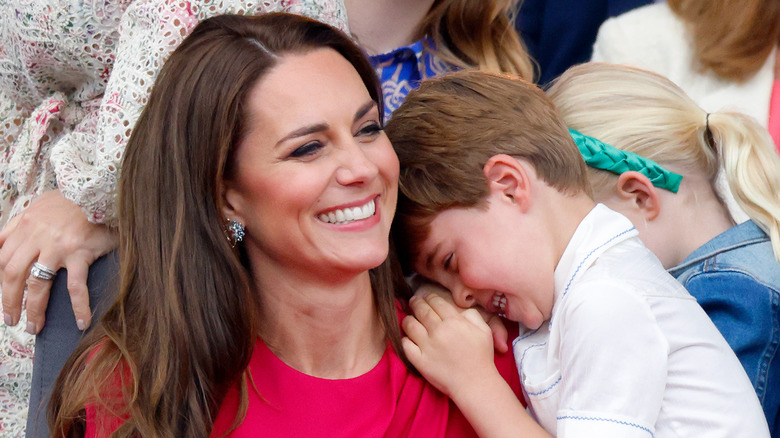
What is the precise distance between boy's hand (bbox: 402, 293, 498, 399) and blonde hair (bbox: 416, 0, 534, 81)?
896mm

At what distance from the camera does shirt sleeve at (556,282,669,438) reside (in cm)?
147

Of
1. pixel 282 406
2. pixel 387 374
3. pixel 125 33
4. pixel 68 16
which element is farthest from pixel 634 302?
pixel 68 16

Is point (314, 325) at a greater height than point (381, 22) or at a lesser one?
lesser

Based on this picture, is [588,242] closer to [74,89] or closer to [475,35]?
[475,35]

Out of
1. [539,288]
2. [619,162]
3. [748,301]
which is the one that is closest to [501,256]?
[539,288]

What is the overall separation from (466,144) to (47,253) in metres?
0.91

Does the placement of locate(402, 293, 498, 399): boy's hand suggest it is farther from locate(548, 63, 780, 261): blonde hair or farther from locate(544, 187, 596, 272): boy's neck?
locate(548, 63, 780, 261): blonde hair

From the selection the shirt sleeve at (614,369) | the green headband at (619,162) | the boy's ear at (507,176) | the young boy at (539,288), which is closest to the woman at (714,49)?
the green headband at (619,162)

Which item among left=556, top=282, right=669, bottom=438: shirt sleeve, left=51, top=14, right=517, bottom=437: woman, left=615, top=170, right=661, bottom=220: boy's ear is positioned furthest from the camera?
left=615, top=170, right=661, bottom=220: boy's ear

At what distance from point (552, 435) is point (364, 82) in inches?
32.0

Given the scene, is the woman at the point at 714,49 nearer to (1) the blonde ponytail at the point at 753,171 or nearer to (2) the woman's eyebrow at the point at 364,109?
(1) the blonde ponytail at the point at 753,171

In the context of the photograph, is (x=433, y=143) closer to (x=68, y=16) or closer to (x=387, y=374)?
(x=387, y=374)

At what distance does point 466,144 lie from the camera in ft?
5.91

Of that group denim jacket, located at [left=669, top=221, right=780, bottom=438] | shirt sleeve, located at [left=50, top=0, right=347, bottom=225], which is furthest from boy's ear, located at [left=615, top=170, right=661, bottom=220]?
shirt sleeve, located at [left=50, top=0, right=347, bottom=225]
